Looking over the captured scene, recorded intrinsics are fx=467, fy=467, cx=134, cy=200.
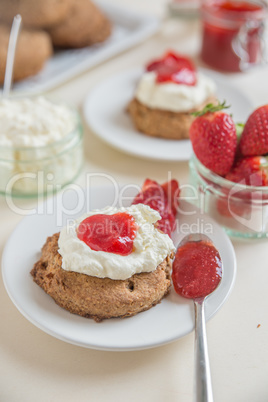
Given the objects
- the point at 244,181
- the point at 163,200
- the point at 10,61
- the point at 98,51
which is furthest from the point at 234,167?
the point at 98,51

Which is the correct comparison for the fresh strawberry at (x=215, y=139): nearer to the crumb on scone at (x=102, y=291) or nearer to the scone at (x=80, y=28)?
the crumb on scone at (x=102, y=291)

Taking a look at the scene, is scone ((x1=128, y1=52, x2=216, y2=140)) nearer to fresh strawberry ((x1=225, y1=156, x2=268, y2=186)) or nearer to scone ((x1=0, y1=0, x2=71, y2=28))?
fresh strawberry ((x1=225, y1=156, x2=268, y2=186))

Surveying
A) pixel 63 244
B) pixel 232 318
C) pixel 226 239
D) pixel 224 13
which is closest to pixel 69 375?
pixel 63 244

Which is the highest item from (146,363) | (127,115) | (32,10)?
(32,10)

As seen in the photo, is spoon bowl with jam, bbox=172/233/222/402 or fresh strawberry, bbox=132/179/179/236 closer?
spoon bowl with jam, bbox=172/233/222/402

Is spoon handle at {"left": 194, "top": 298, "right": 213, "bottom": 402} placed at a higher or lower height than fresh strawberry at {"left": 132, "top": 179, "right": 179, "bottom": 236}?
lower

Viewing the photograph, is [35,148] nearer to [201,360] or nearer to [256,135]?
[256,135]

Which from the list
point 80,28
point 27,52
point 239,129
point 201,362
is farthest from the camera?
point 80,28

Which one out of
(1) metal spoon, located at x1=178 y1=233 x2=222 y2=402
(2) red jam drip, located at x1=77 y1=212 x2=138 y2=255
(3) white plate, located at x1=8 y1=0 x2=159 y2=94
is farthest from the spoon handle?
(3) white plate, located at x1=8 y1=0 x2=159 y2=94
